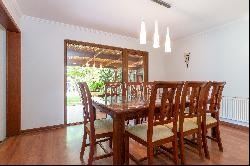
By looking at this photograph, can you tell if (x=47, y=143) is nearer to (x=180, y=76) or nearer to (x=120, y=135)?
(x=120, y=135)

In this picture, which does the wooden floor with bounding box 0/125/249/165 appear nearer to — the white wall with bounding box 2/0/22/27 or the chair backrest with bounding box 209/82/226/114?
the chair backrest with bounding box 209/82/226/114

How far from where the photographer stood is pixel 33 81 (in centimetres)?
309

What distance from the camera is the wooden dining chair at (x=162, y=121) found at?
1547mm

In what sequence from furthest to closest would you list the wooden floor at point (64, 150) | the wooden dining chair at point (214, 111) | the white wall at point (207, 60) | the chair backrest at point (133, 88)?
the chair backrest at point (133, 88), the white wall at point (207, 60), the wooden dining chair at point (214, 111), the wooden floor at point (64, 150)

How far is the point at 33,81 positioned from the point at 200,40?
3.76 m

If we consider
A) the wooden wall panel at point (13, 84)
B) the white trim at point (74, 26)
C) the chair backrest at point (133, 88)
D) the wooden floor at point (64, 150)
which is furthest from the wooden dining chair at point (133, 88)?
the wooden wall panel at point (13, 84)

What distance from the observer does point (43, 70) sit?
319 centimetres

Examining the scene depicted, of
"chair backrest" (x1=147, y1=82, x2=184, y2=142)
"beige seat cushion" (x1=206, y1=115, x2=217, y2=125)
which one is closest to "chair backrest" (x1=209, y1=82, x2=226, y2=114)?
"beige seat cushion" (x1=206, y1=115, x2=217, y2=125)

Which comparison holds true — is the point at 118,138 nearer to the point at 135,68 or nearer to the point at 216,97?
the point at 216,97

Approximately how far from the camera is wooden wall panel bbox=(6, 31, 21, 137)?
2.78 metres

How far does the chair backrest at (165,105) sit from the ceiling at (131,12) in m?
1.53

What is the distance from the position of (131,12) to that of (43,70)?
1949 mm

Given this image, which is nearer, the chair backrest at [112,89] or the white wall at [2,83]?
the white wall at [2,83]

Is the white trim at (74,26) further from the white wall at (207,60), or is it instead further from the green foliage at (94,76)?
the white wall at (207,60)
